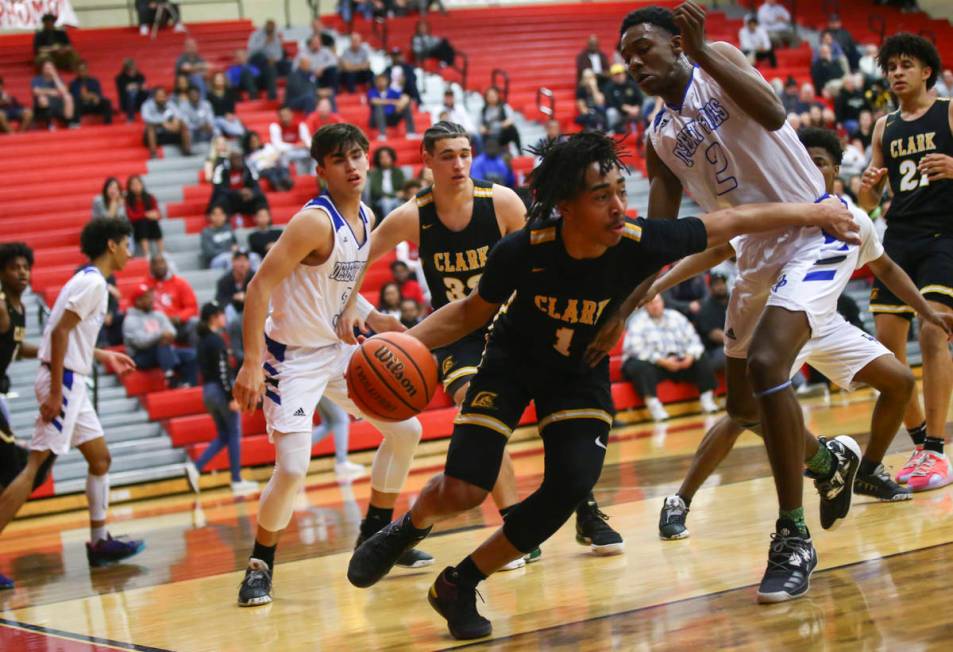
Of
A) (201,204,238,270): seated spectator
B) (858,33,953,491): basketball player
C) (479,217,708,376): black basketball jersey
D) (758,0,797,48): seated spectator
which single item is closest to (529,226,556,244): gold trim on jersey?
(479,217,708,376): black basketball jersey

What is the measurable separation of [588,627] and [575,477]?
54 cm

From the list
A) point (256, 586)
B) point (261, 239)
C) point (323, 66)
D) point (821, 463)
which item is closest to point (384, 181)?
point (261, 239)

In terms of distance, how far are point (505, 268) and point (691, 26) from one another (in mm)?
1201

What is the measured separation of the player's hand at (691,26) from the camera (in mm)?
4477

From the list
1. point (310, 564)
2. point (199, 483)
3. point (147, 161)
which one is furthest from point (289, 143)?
point (310, 564)

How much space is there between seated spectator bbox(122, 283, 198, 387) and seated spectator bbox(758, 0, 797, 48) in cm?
1566

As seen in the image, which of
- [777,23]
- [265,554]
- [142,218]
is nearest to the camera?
[265,554]

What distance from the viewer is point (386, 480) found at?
19.3 feet

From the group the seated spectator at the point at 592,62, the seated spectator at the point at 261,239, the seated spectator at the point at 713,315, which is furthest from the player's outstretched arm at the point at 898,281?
the seated spectator at the point at 592,62

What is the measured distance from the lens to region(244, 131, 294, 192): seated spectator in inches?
622

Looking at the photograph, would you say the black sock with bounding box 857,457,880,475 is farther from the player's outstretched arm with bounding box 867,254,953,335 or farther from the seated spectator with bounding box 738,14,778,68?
the seated spectator with bounding box 738,14,778,68

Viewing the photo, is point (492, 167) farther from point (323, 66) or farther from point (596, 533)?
point (596, 533)

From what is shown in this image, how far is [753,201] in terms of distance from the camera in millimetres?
5020

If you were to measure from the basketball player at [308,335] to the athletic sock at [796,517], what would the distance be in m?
1.94
